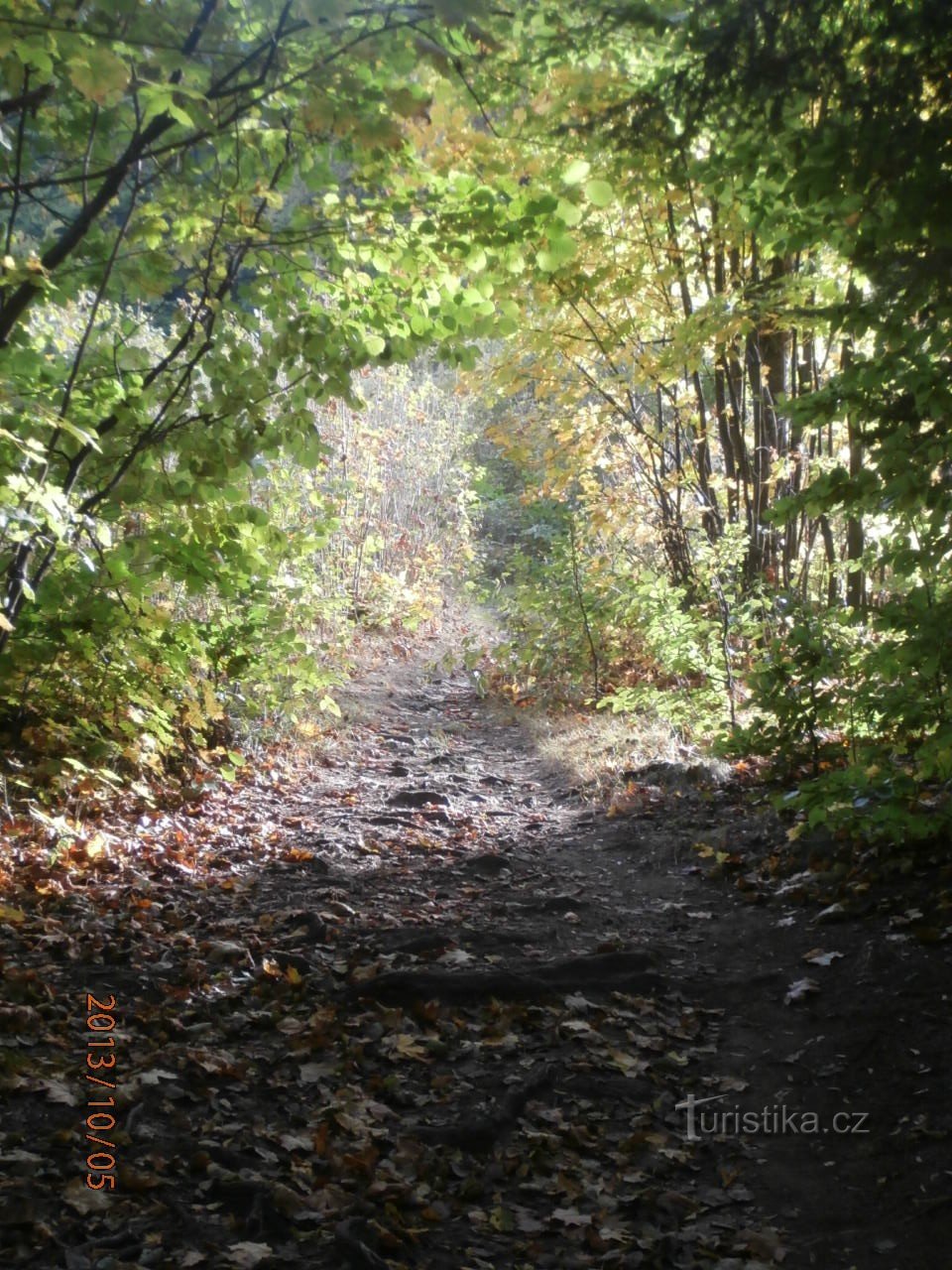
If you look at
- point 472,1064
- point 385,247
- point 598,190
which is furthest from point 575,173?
point 472,1064

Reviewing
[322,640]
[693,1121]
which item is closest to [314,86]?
[693,1121]

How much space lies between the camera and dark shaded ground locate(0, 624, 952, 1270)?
2.82m

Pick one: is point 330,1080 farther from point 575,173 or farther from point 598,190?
point 575,173

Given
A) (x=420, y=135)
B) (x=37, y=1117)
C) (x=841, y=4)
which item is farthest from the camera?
(x=420, y=135)

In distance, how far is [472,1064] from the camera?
3887mm

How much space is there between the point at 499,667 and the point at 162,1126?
1056cm

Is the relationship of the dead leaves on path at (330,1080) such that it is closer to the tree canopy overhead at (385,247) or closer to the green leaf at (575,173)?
the tree canopy overhead at (385,247)

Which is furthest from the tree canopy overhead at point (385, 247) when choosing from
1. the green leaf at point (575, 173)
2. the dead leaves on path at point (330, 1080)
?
the dead leaves on path at point (330, 1080)

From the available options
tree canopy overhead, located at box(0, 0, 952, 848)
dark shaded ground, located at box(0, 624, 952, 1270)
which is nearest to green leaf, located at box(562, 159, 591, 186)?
tree canopy overhead, located at box(0, 0, 952, 848)

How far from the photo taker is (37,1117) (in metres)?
3.04

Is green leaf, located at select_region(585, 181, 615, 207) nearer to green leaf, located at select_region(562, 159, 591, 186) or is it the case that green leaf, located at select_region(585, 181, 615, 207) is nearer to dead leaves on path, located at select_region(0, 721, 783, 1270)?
green leaf, located at select_region(562, 159, 591, 186)

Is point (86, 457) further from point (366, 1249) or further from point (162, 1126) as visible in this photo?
point (366, 1249)

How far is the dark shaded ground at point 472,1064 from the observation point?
9.25 feet

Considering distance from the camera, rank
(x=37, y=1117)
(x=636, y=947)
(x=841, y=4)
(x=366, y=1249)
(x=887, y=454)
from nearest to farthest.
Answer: (x=366, y=1249) < (x=37, y=1117) < (x=841, y=4) < (x=887, y=454) < (x=636, y=947)
